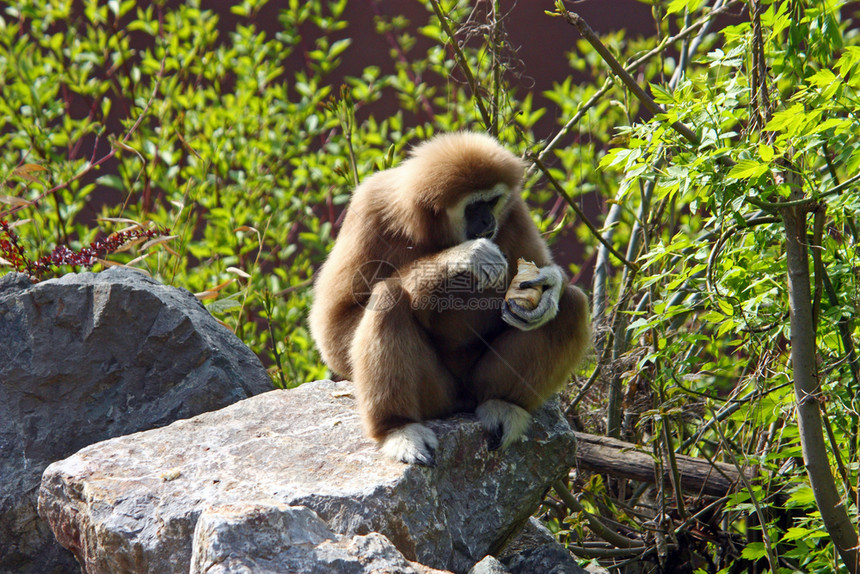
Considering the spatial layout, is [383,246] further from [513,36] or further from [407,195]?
[513,36]

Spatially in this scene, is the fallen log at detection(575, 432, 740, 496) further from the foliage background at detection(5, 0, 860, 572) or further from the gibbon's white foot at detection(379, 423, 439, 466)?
the gibbon's white foot at detection(379, 423, 439, 466)

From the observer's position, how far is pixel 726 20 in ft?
22.9

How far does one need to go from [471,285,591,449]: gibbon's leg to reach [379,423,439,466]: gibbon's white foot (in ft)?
1.22

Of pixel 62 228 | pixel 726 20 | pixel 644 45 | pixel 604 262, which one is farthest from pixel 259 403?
pixel 726 20

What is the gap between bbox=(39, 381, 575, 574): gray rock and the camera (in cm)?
317

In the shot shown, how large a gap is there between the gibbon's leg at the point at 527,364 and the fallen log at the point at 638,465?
763mm

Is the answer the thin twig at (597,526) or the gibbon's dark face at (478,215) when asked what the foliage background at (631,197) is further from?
the gibbon's dark face at (478,215)

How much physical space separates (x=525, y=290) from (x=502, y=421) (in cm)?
64

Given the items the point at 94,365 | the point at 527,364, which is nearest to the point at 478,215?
the point at 527,364

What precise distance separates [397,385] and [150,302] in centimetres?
161

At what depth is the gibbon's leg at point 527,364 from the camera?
3928mm

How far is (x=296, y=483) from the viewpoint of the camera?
10.9 feet

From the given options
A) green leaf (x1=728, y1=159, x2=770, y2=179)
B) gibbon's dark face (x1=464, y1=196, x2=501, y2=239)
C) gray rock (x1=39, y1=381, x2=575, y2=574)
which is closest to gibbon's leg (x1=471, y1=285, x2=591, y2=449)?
gray rock (x1=39, y1=381, x2=575, y2=574)

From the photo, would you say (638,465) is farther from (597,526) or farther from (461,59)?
(461,59)
